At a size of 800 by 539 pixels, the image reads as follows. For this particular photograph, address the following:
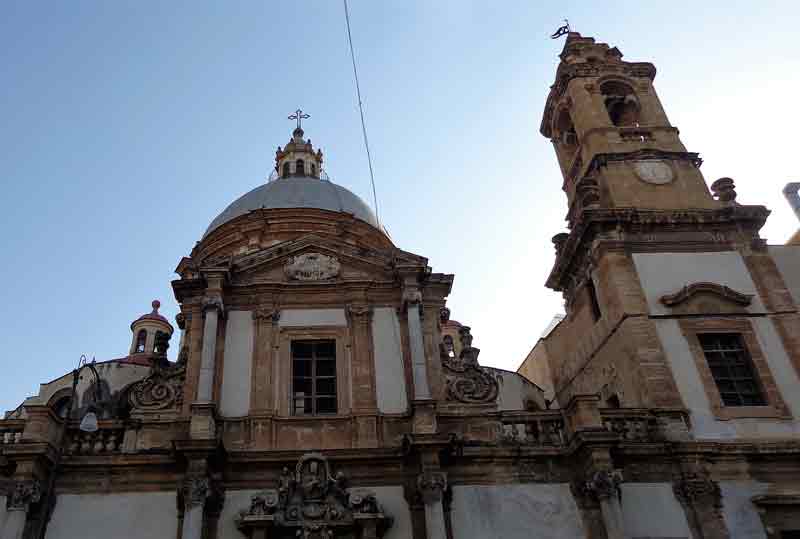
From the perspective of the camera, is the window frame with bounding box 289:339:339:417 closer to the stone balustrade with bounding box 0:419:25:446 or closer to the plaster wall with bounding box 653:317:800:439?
the stone balustrade with bounding box 0:419:25:446

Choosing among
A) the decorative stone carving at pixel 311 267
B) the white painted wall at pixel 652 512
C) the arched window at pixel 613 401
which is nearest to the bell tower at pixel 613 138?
the arched window at pixel 613 401

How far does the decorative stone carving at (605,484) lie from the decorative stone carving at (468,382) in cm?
264

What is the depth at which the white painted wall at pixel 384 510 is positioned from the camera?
13164 millimetres

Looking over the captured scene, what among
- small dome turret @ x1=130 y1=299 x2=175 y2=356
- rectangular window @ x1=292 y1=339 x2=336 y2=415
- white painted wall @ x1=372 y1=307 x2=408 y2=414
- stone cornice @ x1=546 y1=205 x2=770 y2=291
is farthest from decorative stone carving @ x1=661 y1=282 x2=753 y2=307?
small dome turret @ x1=130 y1=299 x2=175 y2=356

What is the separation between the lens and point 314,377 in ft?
50.6

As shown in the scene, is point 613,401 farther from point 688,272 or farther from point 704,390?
point 688,272

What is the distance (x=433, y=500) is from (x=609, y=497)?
10.7ft

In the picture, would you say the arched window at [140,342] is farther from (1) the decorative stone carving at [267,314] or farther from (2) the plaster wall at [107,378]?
(1) the decorative stone carving at [267,314]

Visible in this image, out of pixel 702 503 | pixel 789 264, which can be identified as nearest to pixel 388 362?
pixel 702 503

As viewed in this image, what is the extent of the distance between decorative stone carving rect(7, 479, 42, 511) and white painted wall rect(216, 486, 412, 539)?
3.29 m

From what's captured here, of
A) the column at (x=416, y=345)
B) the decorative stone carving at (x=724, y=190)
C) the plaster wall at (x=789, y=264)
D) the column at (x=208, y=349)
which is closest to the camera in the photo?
the column at (x=208, y=349)

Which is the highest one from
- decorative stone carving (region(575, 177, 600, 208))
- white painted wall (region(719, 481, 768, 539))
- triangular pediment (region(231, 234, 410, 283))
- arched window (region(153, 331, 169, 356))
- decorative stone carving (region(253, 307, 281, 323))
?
decorative stone carving (region(575, 177, 600, 208))

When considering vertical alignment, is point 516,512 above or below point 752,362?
below

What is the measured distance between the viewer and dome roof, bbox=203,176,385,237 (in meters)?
25.7
